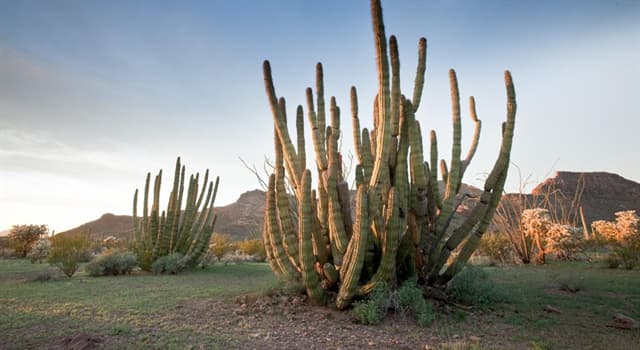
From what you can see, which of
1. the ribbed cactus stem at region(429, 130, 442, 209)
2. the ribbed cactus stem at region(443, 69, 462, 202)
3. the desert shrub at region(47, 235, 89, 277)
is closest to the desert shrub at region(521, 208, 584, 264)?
the ribbed cactus stem at region(429, 130, 442, 209)

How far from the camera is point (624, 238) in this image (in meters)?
12.9

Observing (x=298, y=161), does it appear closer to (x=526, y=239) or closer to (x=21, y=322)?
(x=21, y=322)

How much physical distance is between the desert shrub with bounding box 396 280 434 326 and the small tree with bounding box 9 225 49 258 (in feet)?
76.3

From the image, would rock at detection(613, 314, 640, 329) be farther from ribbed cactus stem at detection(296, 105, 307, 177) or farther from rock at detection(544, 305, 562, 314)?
ribbed cactus stem at detection(296, 105, 307, 177)

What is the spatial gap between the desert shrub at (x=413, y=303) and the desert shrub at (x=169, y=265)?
27.3 feet

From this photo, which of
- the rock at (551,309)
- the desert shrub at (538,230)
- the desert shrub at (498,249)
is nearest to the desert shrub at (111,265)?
the rock at (551,309)

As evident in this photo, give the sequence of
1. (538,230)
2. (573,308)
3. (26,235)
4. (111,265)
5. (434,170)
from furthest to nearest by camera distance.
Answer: (26,235)
(538,230)
(111,265)
(434,170)
(573,308)

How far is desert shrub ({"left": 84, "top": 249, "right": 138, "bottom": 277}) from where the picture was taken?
10.8m

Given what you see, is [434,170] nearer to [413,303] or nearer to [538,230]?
[413,303]

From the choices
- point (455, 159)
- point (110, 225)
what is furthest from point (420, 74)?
point (110, 225)

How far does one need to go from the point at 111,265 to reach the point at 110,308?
5.84 meters

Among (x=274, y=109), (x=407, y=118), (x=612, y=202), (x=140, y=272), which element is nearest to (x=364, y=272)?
(x=407, y=118)

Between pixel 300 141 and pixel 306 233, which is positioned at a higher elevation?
pixel 300 141

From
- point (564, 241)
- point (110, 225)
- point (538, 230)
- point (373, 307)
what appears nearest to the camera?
point (373, 307)
